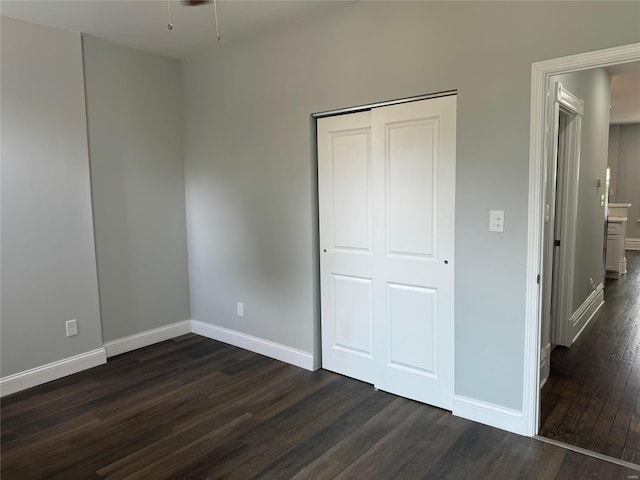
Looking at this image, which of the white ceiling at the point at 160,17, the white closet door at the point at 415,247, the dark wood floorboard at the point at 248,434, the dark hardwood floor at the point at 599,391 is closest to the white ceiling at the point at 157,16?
the white ceiling at the point at 160,17

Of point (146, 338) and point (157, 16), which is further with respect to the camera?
point (146, 338)

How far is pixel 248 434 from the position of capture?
268 cm

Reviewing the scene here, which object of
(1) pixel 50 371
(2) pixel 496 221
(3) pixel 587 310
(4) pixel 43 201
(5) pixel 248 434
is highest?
(4) pixel 43 201

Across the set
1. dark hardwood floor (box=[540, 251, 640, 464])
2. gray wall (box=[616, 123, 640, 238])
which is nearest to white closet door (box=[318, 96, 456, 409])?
dark hardwood floor (box=[540, 251, 640, 464])

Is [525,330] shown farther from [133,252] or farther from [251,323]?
[133,252]

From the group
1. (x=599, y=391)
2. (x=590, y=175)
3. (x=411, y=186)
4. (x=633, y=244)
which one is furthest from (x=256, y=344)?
(x=633, y=244)

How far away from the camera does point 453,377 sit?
2.85 metres

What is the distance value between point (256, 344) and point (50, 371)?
5.38 ft

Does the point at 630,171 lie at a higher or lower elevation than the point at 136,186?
higher

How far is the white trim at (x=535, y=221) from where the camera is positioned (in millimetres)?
2277

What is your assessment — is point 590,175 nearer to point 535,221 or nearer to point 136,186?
point 535,221

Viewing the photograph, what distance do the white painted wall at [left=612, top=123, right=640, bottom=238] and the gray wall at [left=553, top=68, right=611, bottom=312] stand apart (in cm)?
600

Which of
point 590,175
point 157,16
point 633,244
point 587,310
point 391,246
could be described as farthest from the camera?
point 633,244

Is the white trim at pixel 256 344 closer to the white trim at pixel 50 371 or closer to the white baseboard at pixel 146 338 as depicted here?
the white baseboard at pixel 146 338
